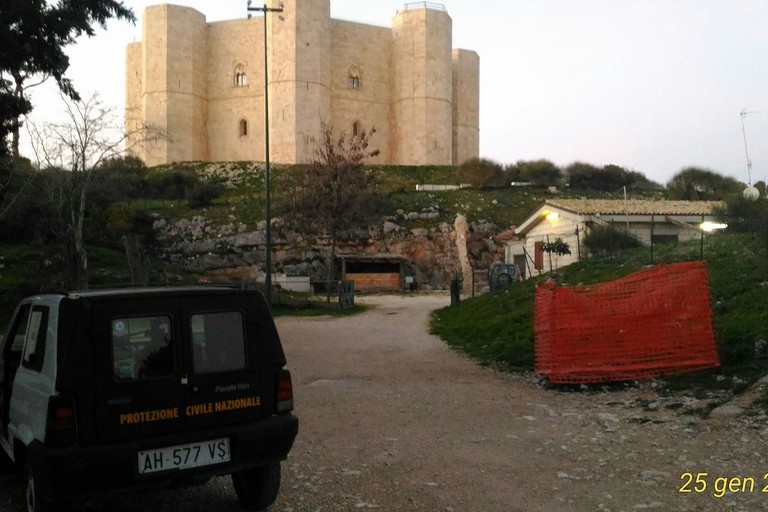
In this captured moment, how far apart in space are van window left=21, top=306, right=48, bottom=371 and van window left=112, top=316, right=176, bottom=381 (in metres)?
0.54

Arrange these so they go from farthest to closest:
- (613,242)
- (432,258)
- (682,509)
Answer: (432,258) → (613,242) → (682,509)

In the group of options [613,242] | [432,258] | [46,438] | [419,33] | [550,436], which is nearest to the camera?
Result: [46,438]

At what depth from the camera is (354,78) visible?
6844 centimetres

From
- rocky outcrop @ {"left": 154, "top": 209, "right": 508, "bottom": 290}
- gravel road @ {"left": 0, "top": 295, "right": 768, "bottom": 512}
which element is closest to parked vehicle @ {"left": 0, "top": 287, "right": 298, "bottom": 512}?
gravel road @ {"left": 0, "top": 295, "right": 768, "bottom": 512}

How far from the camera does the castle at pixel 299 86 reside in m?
62.7

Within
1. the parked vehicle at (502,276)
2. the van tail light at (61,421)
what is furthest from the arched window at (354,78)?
the van tail light at (61,421)

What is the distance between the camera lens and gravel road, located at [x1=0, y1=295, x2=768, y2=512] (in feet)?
15.9

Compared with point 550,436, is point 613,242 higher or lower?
higher

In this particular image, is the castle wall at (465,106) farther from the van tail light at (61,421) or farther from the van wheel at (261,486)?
the van tail light at (61,421)

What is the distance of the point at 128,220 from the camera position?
3984 cm

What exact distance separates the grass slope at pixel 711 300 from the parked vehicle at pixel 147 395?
239 inches

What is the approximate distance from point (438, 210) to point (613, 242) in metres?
24.5

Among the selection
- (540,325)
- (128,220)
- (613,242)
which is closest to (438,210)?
(128,220)

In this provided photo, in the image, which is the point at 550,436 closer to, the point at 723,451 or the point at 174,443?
the point at 723,451
